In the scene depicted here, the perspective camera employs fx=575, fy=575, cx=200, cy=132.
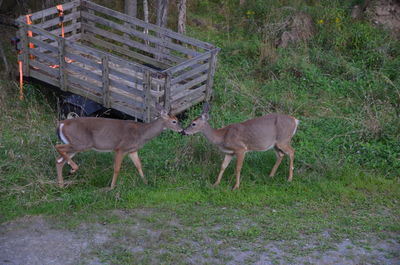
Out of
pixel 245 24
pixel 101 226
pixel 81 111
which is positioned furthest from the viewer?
pixel 245 24

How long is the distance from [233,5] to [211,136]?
7.88 m

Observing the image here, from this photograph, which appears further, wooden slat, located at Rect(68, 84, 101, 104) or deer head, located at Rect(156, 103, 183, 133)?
wooden slat, located at Rect(68, 84, 101, 104)

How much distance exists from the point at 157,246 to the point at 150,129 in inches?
93.5

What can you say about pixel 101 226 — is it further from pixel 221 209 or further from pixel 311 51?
pixel 311 51

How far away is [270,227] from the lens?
773 cm

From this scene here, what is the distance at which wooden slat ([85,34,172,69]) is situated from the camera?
12.5 metres

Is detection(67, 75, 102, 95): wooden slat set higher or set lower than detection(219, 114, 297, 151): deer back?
lower

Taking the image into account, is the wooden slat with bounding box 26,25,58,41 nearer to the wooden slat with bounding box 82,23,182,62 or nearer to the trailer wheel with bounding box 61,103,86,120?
the trailer wheel with bounding box 61,103,86,120

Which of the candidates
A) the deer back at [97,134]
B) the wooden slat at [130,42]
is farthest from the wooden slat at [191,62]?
the deer back at [97,134]

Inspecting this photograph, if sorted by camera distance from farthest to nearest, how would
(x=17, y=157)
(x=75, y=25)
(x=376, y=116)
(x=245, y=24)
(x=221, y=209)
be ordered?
(x=245, y=24) → (x=75, y=25) → (x=376, y=116) → (x=17, y=157) → (x=221, y=209)

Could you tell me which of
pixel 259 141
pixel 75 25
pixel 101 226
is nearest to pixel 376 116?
pixel 259 141

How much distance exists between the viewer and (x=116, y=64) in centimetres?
1123

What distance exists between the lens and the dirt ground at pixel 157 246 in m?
6.88

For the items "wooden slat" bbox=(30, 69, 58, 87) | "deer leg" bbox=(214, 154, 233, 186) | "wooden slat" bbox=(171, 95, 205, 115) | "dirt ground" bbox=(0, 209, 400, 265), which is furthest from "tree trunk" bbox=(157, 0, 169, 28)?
"dirt ground" bbox=(0, 209, 400, 265)
